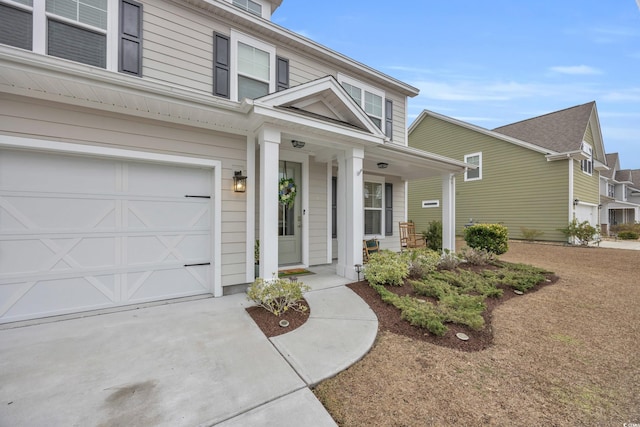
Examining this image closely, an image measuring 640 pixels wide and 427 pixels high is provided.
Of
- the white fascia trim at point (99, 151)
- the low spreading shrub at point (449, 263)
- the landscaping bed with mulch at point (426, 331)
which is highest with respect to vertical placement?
the white fascia trim at point (99, 151)

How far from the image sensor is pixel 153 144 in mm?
3758

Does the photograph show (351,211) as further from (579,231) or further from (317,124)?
(579,231)

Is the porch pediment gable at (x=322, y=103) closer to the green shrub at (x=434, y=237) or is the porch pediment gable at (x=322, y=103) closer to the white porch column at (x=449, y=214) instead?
the white porch column at (x=449, y=214)

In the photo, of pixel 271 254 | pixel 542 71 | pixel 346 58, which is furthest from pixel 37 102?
pixel 542 71

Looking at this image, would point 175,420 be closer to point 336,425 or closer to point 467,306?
point 336,425

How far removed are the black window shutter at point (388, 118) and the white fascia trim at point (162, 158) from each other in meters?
4.78

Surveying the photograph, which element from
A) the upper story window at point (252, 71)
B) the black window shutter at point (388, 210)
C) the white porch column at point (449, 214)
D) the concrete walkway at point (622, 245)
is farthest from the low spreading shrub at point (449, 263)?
the concrete walkway at point (622, 245)

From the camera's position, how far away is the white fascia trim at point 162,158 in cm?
310

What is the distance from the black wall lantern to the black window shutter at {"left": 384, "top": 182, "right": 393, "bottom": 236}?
482cm

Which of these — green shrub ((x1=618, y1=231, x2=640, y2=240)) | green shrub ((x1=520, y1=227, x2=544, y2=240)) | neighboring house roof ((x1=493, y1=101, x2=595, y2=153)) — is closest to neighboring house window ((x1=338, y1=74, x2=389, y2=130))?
neighboring house roof ((x1=493, y1=101, x2=595, y2=153))

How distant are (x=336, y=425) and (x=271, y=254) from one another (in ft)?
8.33

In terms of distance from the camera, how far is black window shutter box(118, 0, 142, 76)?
398 centimetres

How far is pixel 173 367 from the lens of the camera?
230 centimetres

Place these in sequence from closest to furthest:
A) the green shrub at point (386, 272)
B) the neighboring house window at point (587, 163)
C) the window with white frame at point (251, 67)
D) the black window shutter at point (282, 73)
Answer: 1. the green shrub at point (386, 272)
2. the window with white frame at point (251, 67)
3. the black window shutter at point (282, 73)
4. the neighboring house window at point (587, 163)
